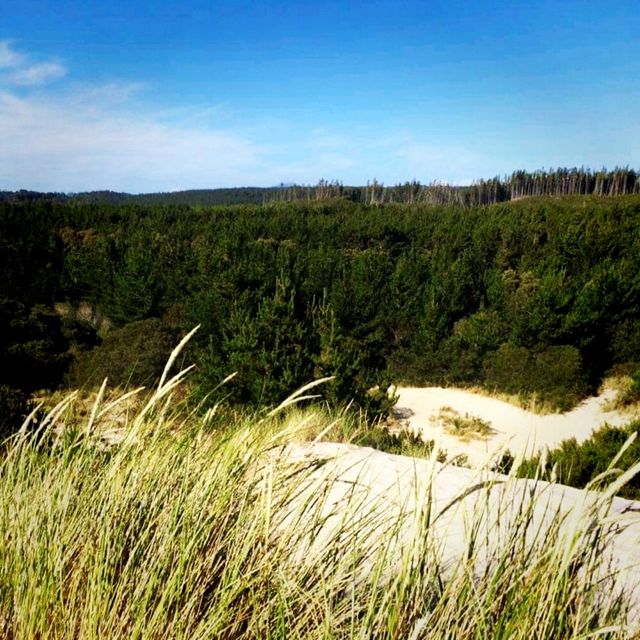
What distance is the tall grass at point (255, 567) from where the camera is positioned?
37.3 inches

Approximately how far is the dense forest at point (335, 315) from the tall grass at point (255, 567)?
232 inches

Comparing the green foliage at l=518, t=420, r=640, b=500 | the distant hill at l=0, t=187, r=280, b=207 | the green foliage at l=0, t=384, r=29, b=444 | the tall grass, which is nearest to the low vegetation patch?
the green foliage at l=518, t=420, r=640, b=500

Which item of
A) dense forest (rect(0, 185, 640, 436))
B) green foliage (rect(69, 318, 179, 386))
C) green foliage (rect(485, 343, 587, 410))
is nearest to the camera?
dense forest (rect(0, 185, 640, 436))

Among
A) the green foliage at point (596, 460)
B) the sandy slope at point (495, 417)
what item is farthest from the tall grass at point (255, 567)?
the sandy slope at point (495, 417)

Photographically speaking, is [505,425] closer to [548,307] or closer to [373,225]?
[548,307]

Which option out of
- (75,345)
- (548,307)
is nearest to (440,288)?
(548,307)

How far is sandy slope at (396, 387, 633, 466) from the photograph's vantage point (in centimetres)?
1452

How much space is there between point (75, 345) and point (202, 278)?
6788 millimetres

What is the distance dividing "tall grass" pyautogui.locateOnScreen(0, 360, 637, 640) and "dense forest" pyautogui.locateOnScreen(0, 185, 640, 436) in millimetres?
5888

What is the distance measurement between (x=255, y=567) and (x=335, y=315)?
2000 centimetres

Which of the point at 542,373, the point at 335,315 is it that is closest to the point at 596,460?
the point at 542,373

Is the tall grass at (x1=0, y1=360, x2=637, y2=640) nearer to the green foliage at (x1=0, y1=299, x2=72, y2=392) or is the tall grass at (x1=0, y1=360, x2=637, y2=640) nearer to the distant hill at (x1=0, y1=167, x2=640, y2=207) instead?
the green foliage at (x1=0, y1=299, x2=72, y2=392)

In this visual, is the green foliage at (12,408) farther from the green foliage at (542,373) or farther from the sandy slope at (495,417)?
the green foliage at (542,373)

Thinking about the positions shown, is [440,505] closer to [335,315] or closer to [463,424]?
[463,424]
